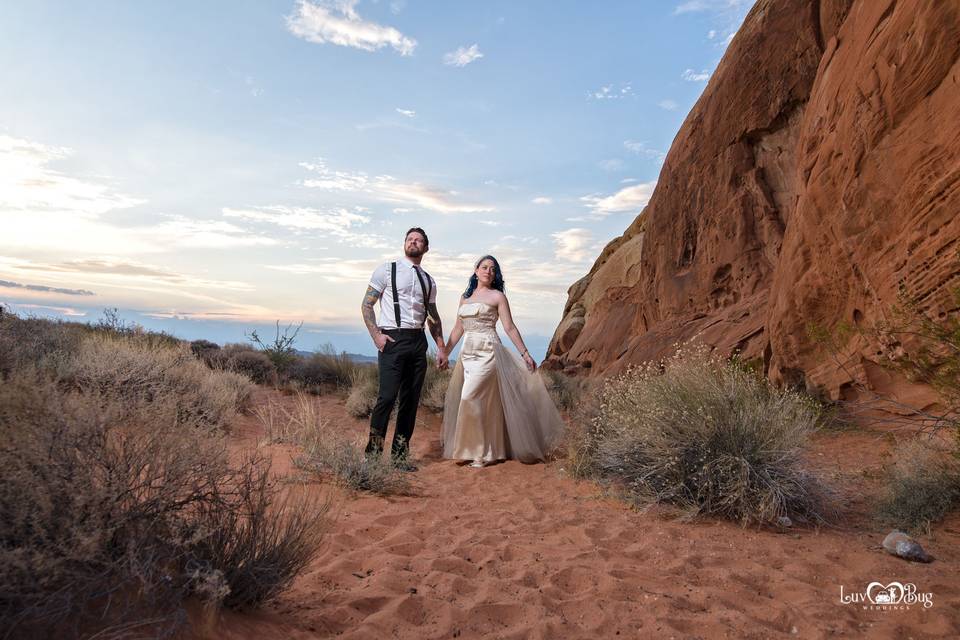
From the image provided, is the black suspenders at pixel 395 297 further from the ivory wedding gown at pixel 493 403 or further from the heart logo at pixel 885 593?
the heart logo at pixel 885 593

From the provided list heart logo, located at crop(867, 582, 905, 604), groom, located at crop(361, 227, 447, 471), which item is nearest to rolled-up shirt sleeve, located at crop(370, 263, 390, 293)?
groom, located at crop(361, 227, 447, 471)

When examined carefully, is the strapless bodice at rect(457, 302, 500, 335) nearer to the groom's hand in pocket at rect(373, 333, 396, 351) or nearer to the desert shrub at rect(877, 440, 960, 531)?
the groom's hand in pocket at rect(373, 333, 396, 351)

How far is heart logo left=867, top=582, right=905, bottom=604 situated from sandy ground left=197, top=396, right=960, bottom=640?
0.23 feet

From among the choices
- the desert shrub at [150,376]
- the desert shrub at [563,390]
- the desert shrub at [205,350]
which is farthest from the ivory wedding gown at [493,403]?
the desert shrub at [205,350]

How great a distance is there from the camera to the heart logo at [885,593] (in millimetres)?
3027

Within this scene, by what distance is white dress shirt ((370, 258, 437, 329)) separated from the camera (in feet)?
20.1

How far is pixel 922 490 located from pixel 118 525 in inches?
194

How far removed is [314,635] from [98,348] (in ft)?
25.6

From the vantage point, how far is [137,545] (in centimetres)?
199

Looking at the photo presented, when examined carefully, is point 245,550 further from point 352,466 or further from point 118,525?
point 352,466

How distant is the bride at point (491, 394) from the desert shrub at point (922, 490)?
3440 mm

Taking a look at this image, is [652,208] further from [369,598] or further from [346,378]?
[369,598]

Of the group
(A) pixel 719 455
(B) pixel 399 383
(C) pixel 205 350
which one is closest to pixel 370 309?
(B) pixel 399 383

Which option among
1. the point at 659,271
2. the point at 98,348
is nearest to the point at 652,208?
the point at 659,271
